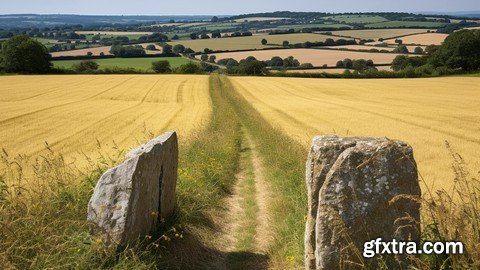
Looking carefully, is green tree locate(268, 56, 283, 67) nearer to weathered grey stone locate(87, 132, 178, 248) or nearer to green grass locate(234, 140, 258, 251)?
green grass locate(234, 140, 258, 251)

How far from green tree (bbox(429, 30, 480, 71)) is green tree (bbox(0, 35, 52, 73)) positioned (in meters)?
63.3

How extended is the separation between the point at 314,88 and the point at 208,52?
190 feet

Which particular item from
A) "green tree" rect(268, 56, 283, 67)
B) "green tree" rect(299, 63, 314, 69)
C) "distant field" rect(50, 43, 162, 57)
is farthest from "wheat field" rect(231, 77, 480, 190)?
"distant field" rect(50, 43, 162, 57)

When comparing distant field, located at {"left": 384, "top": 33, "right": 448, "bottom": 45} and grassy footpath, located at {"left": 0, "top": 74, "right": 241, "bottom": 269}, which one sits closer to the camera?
grassy footpath, located at {"left": 0, "top": 74, "right": 241, "bottom": 269}

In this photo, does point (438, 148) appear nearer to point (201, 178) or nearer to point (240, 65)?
point (201, 178)

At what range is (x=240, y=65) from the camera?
77625mm

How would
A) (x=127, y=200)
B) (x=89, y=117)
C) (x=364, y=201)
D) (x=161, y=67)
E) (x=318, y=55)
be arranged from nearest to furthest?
(x=364, y=201), (x=127, y=200), (x=89, y=117), (x=161, y=67), (x=318, y=55)

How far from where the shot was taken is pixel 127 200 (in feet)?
19.0

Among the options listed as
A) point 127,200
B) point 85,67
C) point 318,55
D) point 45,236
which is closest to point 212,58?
point 318,55

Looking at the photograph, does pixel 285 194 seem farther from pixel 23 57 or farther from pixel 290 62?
pixel 290 62

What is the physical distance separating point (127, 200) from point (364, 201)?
2955 millimetres

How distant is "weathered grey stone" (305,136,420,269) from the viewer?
16.9 feet

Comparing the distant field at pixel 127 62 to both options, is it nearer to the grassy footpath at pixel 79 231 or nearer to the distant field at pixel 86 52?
the distant field at pixel 86 52

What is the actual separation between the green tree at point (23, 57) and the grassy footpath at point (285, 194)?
6376 cm
